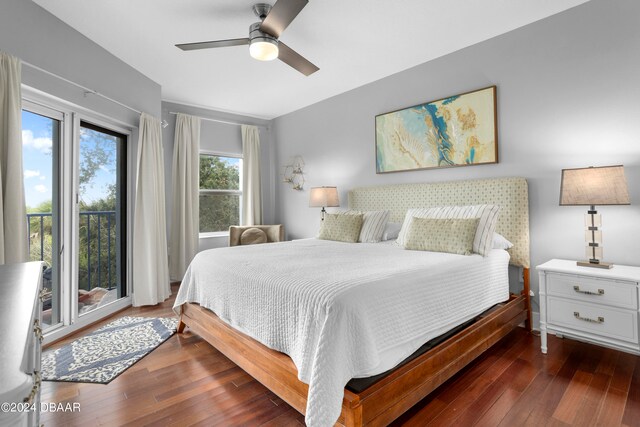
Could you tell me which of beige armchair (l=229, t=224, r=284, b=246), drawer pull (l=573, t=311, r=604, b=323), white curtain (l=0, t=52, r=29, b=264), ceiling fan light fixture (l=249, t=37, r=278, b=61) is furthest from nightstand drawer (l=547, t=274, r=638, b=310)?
white curtain (l=0, t=52, r=29, b=264)

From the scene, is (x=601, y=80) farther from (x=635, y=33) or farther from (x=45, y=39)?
(x=45, y=39)

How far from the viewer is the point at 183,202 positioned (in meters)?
4.50

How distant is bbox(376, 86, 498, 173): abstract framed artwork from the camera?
2.96 meters

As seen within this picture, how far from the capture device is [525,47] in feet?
8.94

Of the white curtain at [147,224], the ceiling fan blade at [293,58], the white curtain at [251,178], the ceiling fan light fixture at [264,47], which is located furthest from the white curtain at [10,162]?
the white curtain at [251,178]

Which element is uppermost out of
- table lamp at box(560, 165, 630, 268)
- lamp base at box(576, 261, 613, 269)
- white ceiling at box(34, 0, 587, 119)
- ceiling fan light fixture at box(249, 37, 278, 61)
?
white ceiling at box(34, 0, 587, 119)

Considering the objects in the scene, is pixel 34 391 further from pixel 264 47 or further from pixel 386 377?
pixel 264 47

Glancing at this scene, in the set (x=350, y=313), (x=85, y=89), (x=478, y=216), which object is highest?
(x=85, y=89)

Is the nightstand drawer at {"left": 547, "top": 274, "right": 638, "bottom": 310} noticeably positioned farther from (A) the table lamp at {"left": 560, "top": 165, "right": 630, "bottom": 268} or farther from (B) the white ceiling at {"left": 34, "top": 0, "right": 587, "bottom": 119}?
(B) the white ceiling at {"left": 34, "top": 0, "right": 587, "bottom": 119}

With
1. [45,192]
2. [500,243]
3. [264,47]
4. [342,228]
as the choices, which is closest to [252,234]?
[342,228]

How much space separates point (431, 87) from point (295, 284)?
2.75m

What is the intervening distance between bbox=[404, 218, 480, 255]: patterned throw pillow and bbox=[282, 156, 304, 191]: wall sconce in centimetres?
263

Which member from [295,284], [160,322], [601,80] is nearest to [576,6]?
[601,80]

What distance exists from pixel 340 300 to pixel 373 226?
2031mm
